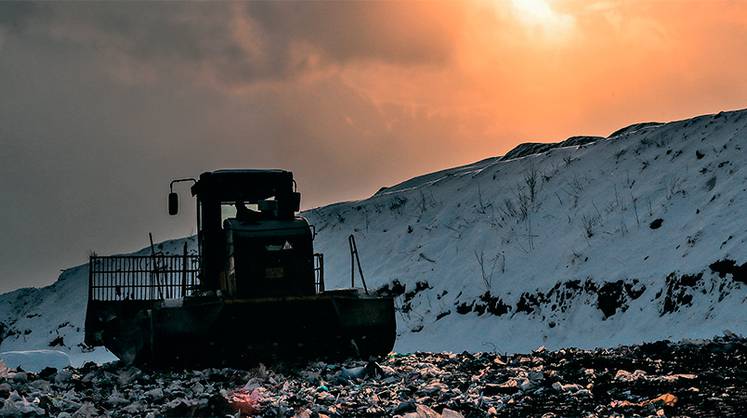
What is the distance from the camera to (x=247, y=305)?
46.4 ft

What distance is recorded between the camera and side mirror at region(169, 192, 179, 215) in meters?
15.0

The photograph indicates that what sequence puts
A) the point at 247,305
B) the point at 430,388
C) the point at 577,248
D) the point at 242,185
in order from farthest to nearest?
the point at 577,248, the point at 242,185, the point at 247,305, the point at 430,388

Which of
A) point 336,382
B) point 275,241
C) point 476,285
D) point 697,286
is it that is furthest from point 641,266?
point 336,382

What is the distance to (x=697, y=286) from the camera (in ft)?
63.9

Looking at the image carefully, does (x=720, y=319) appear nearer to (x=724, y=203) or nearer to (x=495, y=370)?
(x=724, y=203)

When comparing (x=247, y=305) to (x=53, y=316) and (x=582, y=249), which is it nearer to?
(x=582, y=249)

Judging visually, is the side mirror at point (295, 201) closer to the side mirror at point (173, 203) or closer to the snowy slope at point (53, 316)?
the side mirror at point (173, 203)

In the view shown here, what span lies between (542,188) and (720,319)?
14.7m

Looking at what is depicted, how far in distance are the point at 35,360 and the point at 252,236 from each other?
5016 millimetres

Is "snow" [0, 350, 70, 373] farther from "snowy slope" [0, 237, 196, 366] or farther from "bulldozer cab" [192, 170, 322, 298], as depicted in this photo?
"snowy slope" [0, 237, 196, 366]

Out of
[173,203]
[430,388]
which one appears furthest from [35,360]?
[430,388]

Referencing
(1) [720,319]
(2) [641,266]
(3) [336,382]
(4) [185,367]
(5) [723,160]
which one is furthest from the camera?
(5) [723,160]

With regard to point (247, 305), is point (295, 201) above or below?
above

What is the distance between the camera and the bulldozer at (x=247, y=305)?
13.9 meters
